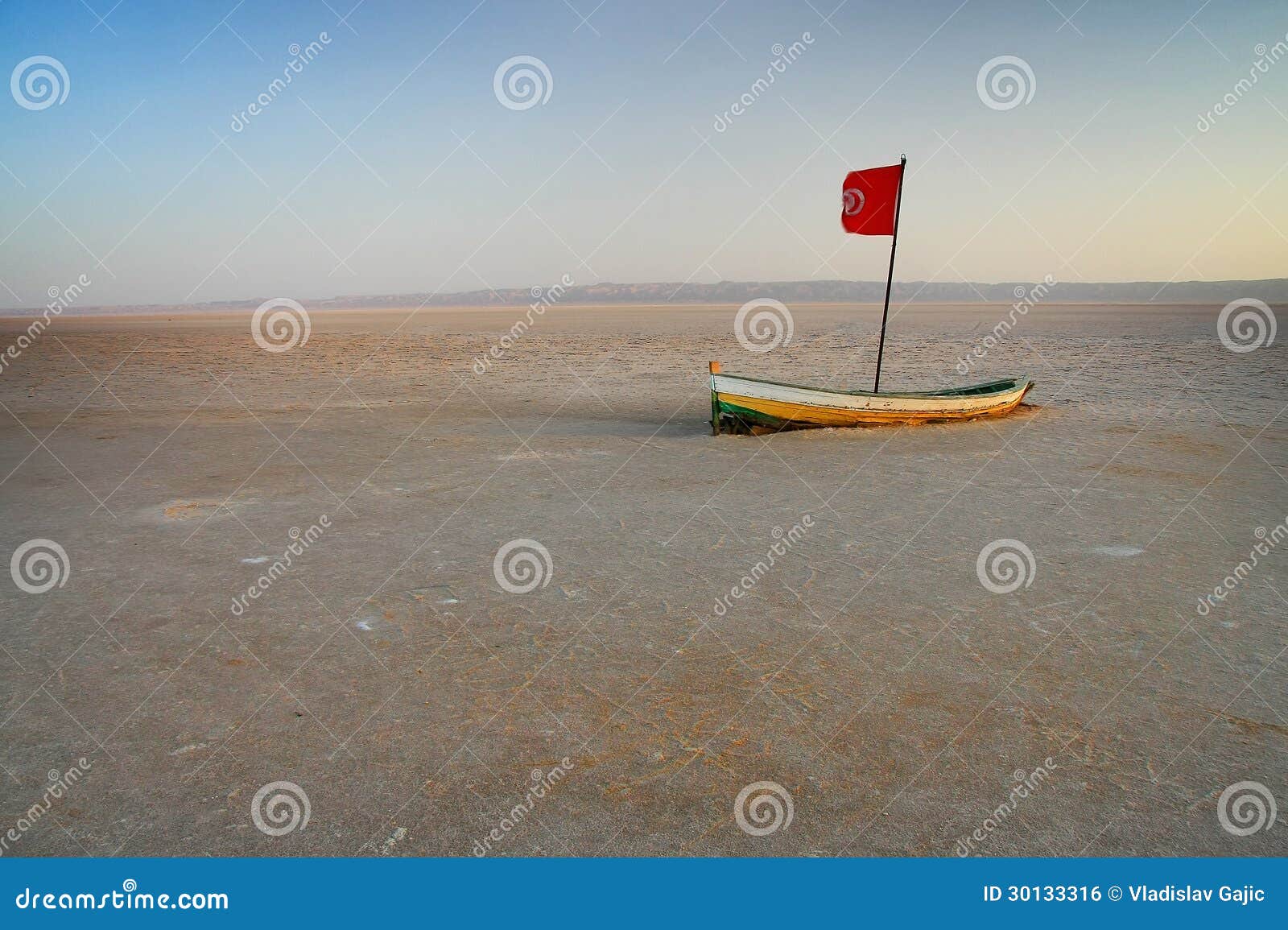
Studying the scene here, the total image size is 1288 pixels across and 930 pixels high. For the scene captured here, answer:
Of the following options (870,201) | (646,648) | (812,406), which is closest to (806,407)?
(812,406)

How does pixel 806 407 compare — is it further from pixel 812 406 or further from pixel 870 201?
pixel 870 201

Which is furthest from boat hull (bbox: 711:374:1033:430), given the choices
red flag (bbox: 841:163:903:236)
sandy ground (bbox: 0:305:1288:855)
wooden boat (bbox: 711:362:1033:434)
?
red flag (bbox: 841:163:903:236)

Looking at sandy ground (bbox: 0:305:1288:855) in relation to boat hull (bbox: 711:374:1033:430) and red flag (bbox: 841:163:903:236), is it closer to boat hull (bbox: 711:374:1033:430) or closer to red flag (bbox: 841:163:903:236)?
boat hull (bbox: 711:374:1033:430)

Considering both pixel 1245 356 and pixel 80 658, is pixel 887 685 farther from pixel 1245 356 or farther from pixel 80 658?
pixel 1245 356

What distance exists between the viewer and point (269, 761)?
3678 mm

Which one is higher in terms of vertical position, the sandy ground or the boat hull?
Answer: the boat hull

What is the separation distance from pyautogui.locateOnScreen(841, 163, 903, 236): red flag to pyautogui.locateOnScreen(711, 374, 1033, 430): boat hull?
2553mm

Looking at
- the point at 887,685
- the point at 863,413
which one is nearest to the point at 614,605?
the point at 887,685

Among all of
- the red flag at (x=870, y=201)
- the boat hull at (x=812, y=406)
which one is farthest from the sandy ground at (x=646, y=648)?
the red flag at (x=870, y=201)

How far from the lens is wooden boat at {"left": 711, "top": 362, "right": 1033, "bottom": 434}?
38.1 feet

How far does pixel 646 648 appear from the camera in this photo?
190 inches

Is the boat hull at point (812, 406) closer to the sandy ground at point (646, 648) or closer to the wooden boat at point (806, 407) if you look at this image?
the wooden boat at point (806, 407)

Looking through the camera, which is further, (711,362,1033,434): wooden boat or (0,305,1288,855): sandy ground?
(711,362,1033,434): wooden boat

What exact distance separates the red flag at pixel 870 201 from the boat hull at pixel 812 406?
101 inches
